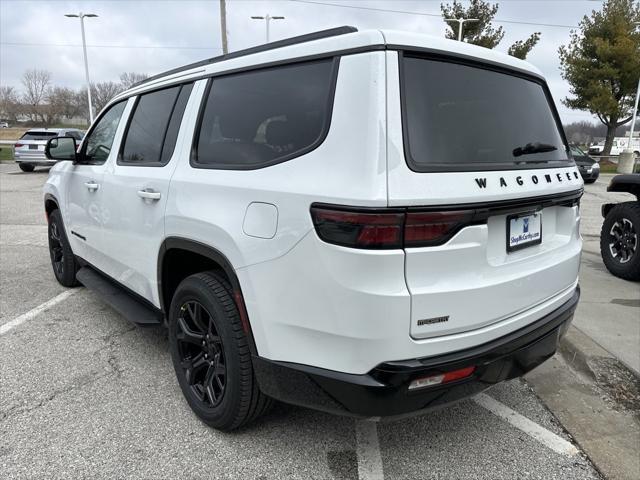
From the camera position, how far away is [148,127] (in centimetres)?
314

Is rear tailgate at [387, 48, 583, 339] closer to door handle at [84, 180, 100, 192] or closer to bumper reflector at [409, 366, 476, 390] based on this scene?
bumper reflector at [409, 366, 476, 390]

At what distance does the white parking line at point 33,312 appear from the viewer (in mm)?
3906

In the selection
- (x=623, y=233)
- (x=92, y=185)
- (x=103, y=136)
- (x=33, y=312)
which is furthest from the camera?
(x=623, y=233)

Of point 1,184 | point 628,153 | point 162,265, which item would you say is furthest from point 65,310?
point 628,153

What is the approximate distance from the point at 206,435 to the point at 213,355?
0.43 m

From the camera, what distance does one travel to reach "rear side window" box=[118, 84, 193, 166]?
2.81 metres

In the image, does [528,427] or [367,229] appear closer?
[367,229]

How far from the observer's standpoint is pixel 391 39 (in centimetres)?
183

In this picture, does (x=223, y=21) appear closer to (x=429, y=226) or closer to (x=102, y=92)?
(x=429, y=226)

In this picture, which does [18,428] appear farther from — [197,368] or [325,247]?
[325,247]

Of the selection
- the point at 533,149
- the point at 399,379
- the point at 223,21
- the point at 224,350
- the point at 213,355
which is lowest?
the point at 213,355

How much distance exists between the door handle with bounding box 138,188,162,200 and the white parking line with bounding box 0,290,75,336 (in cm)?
200

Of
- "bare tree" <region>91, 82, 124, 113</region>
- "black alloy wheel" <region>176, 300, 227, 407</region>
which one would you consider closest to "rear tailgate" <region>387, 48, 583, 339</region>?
"black alloy wheel" <region>176, 300, 227, 407</region>

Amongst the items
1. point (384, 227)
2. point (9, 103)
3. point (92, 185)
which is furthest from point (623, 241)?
point (9, 103)
